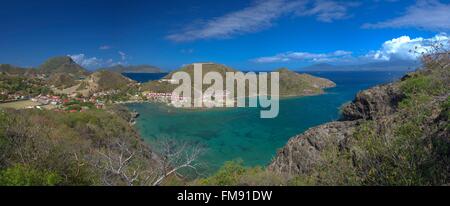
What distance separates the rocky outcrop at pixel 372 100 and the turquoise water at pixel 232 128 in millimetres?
3947

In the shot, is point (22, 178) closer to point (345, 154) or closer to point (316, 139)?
point (345, 154)

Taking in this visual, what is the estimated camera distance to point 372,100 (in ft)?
91.4

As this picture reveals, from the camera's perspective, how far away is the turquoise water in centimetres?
4622

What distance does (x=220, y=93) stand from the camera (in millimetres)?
114500

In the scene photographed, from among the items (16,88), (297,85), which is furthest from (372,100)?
(297,85)

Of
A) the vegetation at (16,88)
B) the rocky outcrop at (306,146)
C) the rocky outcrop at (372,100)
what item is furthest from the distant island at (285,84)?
the rocky outcrop at (306,146)

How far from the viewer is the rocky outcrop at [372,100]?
25288mm

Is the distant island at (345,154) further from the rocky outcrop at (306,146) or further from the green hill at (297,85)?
the green hill at (297,85)

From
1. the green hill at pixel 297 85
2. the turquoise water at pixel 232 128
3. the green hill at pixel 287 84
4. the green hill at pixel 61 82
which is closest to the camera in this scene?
the turquoise water at pixel 232 128

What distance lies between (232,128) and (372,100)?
→ 40153mm

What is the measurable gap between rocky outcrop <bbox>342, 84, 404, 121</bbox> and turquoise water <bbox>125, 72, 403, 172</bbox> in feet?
12.9
